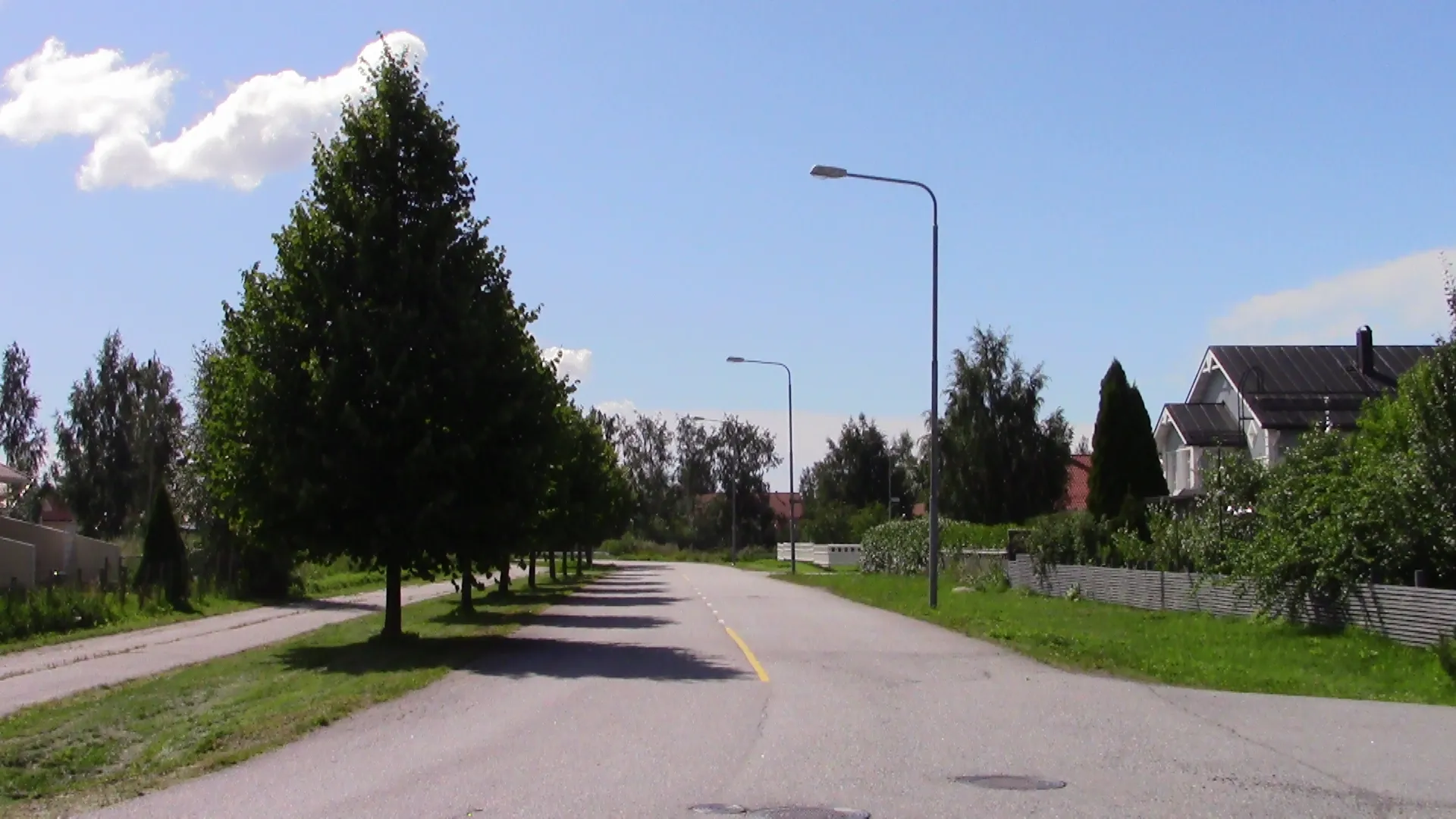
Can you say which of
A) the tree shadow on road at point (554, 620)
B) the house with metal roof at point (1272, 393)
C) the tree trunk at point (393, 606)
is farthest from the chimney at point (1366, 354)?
the tree trunk at point (393, 606)

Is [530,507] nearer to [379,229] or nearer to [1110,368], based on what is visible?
[379,229]

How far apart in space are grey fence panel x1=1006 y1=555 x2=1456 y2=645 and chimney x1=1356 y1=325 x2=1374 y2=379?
66.4ft

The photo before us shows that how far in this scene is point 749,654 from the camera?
2141cm

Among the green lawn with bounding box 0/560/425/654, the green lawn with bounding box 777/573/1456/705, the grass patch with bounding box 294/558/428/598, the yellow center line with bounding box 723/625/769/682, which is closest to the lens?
the green lawn with bounding box 777/573/1456/705

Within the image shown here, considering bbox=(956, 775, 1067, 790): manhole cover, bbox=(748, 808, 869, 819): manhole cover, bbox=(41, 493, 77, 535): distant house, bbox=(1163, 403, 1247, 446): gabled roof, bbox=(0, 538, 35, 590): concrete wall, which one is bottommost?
bbox=(956, 775, 1067, 790): manhole cover

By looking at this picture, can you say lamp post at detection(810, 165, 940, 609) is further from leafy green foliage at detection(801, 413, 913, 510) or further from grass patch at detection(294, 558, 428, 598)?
leafy green foliage at detection(801, 413, 913, 510)

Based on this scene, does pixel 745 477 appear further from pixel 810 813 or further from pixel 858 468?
pixel 810 813

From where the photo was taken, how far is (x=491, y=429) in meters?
23.5

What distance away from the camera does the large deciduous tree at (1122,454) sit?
54.1 meters

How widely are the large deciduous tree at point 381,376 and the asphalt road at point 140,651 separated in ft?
9.46

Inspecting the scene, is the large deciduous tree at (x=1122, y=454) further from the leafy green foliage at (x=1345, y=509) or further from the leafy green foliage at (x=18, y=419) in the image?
the leafy green foliage at (x=18, y=419)

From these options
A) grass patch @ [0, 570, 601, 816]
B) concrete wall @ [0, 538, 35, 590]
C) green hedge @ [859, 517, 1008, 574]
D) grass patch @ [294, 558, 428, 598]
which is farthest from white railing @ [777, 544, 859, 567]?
grass patch @ [0, 570, 601, 816]

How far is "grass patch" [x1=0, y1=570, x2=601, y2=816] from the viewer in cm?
1123

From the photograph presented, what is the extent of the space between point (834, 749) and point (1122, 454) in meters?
44.5
